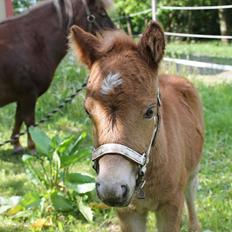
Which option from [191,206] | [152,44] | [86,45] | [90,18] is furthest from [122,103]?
[90,18]

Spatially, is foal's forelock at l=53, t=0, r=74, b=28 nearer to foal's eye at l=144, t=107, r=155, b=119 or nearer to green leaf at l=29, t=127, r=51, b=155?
green leaf at l=29, t=127, r=51, b=155

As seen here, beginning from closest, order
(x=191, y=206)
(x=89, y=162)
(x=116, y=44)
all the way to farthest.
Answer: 1. (x=116, y=44)
2. (x=191, y=206)
3. (x=89, y=162)

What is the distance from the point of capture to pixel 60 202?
154 inches

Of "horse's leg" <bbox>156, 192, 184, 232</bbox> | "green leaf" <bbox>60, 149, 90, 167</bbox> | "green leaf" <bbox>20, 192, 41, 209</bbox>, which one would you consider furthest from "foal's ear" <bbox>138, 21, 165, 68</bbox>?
"green leaf" <bbox>20, 192, 41, 209</bbox>

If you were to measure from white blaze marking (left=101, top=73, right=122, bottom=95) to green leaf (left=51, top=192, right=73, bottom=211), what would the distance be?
1.84 meters

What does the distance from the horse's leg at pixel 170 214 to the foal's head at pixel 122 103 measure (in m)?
0.56

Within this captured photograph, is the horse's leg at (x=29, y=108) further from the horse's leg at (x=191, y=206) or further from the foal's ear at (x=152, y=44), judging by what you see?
the foal's ear at (x=152, y=44)

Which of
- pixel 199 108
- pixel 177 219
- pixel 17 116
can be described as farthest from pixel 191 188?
pixel 17 116

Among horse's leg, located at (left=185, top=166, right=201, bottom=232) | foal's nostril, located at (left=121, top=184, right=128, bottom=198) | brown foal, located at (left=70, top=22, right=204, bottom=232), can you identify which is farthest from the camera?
horse's leg, located at (left=185, top=166, right=201, bottom=232)

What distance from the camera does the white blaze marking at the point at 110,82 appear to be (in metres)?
2.27

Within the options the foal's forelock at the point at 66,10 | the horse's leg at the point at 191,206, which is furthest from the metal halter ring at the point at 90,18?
the horse's leg at the point at 191,206

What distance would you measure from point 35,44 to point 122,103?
11.7 feet

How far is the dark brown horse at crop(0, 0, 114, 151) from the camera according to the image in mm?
5449

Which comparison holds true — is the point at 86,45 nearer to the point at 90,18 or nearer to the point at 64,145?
the point at 64,145
